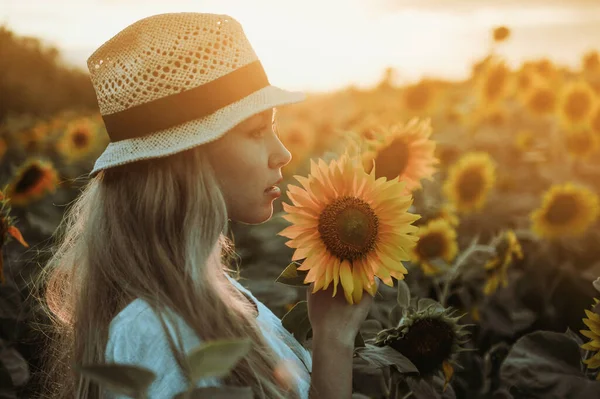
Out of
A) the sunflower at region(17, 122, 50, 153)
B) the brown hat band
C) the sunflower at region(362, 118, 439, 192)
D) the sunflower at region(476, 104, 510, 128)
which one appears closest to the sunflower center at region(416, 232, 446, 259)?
the sunflower at region(362, 118, 439, 192)

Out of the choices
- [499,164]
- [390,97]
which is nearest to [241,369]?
[499,164]

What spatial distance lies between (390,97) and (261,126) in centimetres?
423

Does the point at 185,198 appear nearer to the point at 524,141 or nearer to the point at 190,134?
the point at 190,134

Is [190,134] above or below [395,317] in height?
above

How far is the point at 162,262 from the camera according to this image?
1.40 metres

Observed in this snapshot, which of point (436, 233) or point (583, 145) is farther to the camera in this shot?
point (583, 145)

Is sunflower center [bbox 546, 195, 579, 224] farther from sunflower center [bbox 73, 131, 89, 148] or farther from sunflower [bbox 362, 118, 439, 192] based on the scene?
sunflower center [bbox 73, 131, 89, 148]

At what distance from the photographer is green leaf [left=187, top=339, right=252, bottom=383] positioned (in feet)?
1.58

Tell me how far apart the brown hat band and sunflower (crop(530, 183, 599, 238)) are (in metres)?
2.08

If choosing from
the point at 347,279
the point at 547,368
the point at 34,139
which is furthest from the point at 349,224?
the point at 34,139

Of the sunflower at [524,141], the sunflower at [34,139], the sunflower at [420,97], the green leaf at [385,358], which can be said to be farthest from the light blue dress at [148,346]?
the sunflower at [34,139]

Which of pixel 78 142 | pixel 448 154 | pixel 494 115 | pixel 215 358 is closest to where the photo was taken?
pixel 215 358

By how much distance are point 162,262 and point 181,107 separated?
33cm

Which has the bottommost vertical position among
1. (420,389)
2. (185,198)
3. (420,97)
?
(420,97)
